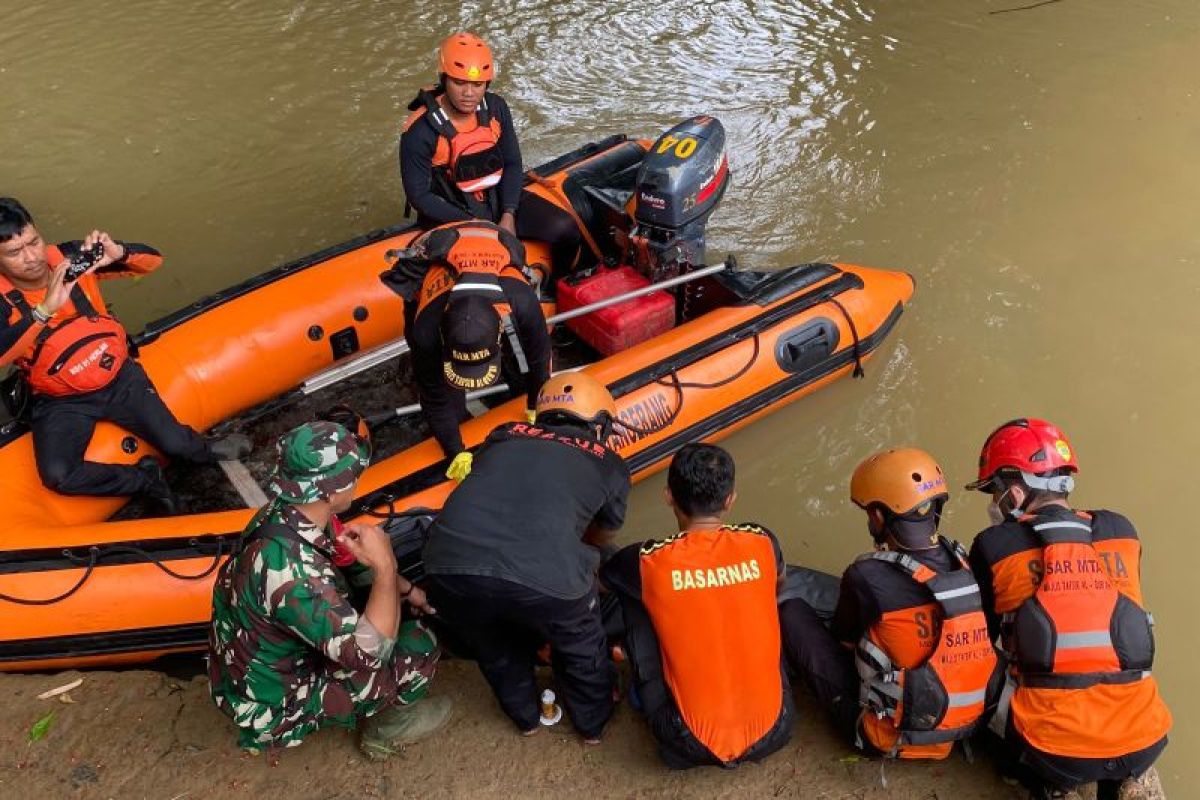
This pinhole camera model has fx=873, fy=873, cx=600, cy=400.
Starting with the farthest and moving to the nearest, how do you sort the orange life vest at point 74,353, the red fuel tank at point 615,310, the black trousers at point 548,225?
the black trousers at point 548,225 → the red fuel tank at point 615,310 → the orange life vest at point 74,353

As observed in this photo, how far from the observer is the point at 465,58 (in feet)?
10.6

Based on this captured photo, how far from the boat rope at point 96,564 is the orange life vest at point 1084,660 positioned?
7.26 ft

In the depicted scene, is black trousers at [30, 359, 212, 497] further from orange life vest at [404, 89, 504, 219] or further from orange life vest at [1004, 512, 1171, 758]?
orange life vest at [1004, 512, 1171, 758]

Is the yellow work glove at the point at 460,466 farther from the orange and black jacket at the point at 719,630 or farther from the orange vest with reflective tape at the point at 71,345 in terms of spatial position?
the orange vest with reflective tape at the point at 71,345

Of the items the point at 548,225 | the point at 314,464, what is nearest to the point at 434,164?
the point at 548,225

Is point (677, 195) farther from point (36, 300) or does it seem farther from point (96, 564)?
point (96, 564)

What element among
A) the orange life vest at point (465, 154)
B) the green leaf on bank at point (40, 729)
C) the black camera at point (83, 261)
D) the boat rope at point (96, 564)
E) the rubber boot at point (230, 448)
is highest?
the orange life vest at point (465, 154)

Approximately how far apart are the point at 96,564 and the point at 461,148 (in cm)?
197

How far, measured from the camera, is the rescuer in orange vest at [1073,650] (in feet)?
6.33

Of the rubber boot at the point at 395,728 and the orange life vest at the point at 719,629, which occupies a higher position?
the orange life vest at the point at 719,629

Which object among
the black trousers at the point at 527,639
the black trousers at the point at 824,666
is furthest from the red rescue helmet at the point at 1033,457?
the black trousers at the point at 527,639

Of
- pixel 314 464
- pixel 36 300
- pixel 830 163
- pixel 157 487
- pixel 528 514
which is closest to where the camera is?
pixel 314 464

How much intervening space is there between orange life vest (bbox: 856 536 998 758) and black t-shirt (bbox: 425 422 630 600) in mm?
721

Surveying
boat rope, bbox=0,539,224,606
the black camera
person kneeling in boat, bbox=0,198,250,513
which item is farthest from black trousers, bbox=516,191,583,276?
boat rope, bbox=0,539,224,606
